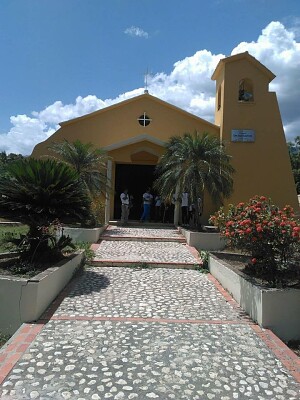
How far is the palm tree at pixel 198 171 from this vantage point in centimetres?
1341

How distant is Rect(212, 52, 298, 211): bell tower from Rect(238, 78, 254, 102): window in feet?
0.17

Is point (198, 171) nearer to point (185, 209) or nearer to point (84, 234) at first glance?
point (185, 209)

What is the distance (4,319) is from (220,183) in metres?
9.51

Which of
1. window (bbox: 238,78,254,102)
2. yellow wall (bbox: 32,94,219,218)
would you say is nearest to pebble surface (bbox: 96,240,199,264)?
yellow wall (bbox: 32,94,219,218)

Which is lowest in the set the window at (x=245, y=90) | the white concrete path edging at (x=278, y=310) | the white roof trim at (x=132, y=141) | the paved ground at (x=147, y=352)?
the paved ground at (x=147, y=352)

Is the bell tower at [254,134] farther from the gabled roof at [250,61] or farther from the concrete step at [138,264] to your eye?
the concrete step at [138,264]

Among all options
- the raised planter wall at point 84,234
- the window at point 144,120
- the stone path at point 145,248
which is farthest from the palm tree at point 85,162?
the window at point 144,120

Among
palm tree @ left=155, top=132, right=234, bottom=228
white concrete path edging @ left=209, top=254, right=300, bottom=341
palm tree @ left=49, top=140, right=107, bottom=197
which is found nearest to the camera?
white concrete path edging @ left=209, top=254, right=300, bottom=341

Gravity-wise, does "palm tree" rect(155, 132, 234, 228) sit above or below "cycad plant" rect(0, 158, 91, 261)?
above

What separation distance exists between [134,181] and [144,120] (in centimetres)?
A: 310

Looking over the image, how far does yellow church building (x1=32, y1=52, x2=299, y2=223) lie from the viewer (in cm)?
1738

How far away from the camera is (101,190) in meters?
15.1

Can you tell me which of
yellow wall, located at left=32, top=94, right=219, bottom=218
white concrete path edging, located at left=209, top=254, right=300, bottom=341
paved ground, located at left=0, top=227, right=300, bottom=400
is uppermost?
yellow wall, located at left=32, top=94, right=219, bottom=218

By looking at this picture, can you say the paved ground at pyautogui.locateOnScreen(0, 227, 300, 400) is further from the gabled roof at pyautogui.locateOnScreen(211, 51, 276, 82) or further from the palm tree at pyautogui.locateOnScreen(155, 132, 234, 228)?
the gabled roof at pyautogui.locateOnScreen(211, 51, 276, 82)
